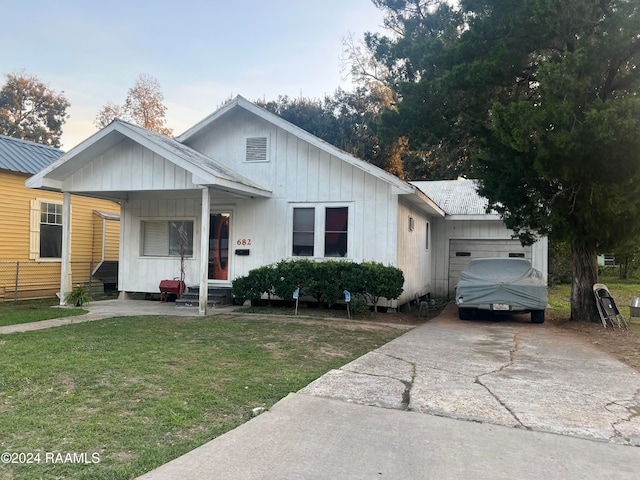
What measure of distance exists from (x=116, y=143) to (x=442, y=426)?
10688 mm

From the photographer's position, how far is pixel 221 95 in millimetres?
37406

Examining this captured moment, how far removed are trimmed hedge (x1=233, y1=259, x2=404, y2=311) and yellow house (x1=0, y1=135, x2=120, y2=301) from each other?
633 cm

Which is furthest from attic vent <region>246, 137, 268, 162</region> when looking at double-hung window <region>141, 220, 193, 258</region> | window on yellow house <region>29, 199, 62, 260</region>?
window on yellow house <region>29, 199, 62, 260</region>

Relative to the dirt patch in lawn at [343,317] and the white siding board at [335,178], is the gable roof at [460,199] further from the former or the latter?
the white siding board at [335,178]

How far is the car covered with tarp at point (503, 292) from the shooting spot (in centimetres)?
1105

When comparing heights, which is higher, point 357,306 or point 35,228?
point 35,228

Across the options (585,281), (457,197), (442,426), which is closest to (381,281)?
(585,281)

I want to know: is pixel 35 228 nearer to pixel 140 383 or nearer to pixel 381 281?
pixel 381 281

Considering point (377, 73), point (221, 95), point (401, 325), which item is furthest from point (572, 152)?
point (221, 95)

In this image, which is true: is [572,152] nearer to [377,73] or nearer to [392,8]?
[392,8]

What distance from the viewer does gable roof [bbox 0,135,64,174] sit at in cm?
→ 1456

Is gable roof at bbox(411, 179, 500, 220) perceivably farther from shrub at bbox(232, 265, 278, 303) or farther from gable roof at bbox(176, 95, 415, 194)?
shrub at bbox(232, 265, 278, 303)

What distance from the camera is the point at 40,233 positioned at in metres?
15.6

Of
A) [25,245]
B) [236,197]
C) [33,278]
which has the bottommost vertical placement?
[33,278]
